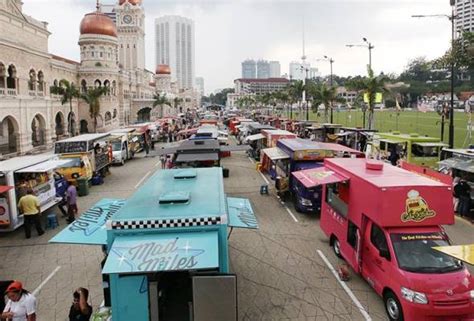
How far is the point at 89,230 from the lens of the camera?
8.55 meters

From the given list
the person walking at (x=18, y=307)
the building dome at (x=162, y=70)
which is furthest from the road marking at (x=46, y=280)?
the building dome at (x=162, y=70)

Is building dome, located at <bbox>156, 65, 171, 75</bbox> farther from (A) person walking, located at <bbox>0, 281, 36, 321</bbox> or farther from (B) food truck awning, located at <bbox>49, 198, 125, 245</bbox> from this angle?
(A) person walking, located at <bbox>0, 281, 36, 321</bbox>

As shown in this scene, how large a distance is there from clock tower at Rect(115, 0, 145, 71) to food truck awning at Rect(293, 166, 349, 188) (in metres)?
87.3

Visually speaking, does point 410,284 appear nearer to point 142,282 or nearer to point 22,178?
point 142,282

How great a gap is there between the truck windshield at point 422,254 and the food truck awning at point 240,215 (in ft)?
9.17

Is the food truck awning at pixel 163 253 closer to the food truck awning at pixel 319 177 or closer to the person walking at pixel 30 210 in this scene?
the food truck awning at pixel 319 177

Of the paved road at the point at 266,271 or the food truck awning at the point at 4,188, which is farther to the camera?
the food truck awning at the point at 4,188

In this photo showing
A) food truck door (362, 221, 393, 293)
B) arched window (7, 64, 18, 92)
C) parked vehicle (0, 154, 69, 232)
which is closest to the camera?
food truck door (362, 221, 393, 293)

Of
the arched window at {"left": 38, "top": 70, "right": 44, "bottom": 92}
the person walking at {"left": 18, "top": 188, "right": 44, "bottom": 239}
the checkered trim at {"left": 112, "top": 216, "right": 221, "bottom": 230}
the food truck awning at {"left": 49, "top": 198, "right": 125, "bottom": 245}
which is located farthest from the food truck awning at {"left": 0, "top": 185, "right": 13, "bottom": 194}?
the arched window at {"left": 38, "top": 70, "right": 44, "bottom": 92}

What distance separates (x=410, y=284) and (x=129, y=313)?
4.87 m

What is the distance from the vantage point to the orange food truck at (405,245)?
775 centimetres

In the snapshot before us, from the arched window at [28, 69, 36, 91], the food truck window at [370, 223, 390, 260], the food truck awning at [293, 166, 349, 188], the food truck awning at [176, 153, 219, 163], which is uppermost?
the arched window at [28, 69, 36, 91]

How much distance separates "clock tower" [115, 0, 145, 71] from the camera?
94.5 meters

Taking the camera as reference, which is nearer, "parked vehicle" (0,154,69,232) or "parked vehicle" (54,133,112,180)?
"parked vehicle" (0,154,69,232)
